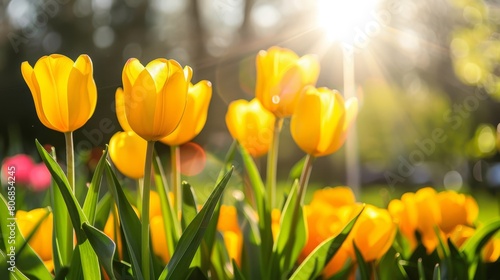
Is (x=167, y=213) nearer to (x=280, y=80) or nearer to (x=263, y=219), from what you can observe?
(x=263, y=219)

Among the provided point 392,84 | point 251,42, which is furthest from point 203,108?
point 392,84

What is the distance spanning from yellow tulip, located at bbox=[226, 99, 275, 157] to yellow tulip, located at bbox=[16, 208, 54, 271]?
321mm

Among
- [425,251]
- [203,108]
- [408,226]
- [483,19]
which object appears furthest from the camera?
[483,19]

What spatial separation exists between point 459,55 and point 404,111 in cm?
440

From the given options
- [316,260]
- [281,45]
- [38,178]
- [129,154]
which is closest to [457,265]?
[316,260]

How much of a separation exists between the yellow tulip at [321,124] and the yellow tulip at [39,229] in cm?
36

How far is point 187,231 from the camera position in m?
0.63

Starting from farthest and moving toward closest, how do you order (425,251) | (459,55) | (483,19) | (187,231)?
1. (459,55)
2. (483,19)
3. (425,251)
4. (187,231)

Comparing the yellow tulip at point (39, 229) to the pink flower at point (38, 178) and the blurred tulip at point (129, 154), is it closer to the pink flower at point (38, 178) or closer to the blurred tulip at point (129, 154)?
the blurred tulip at point (129, 154)

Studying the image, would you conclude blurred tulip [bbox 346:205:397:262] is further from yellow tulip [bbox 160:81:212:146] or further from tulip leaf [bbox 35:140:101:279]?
tulip leaf [bbox 35:140:101:279]

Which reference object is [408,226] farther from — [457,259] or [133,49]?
[133,49]

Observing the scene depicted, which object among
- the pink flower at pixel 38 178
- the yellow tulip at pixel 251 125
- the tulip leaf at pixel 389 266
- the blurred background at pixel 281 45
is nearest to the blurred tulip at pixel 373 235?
the tulip leaf at pixel 389 266

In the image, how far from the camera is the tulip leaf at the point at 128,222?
25.4 inches

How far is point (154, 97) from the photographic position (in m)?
0.63
